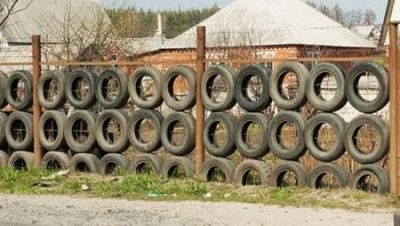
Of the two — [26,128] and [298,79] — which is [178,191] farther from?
[26,128]

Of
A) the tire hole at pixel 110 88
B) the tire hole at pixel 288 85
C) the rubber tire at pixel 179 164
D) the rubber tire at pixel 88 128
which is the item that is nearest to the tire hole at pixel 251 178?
the rubber tire at pixel 179 164

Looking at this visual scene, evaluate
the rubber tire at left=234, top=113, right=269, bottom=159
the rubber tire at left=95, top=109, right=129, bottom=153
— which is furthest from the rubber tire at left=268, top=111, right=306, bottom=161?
the rubber tire at left=95, top=109, right=129, bottom=153

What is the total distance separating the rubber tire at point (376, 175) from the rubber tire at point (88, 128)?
503 cm

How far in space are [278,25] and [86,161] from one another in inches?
1362

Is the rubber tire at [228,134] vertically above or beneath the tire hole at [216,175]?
above

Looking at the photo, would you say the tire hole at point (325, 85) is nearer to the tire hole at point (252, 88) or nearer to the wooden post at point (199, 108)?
the tire hole at point (252, 88)

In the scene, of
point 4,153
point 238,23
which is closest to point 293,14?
point 238,23

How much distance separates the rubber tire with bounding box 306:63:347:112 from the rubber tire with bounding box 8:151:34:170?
19.2 ft

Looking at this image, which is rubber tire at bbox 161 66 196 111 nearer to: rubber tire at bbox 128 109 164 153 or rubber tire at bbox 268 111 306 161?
rubber tire at bbox 128 109 164 153

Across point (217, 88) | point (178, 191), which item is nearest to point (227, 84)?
point (217, 88)

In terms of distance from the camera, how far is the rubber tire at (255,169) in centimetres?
1359

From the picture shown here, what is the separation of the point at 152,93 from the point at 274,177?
316 cm

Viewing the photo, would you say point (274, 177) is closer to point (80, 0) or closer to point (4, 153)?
point (4, 153)

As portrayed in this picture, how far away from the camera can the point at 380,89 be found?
1255 cm
